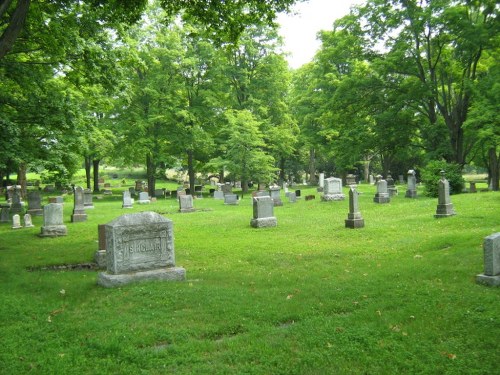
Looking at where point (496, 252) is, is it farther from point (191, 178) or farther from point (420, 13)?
point (191, 178)

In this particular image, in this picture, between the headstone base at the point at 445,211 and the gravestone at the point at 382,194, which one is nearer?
the headstone base at the point at 445,211

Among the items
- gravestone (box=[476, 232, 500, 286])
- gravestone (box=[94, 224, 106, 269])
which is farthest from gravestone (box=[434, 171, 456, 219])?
gravestone (box=[94, 224, 106, 269])

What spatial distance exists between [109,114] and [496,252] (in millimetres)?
34051

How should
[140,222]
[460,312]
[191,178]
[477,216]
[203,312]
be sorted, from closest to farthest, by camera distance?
[460,312], [203,312], [140,222], [477,216], [191,178]

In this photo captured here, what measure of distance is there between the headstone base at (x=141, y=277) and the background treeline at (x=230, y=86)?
487cm

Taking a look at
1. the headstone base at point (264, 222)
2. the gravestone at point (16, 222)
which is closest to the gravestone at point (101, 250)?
the headstone base at point (264, 222)

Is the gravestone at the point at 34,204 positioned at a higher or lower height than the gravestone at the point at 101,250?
higher

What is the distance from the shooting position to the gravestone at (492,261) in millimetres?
7287

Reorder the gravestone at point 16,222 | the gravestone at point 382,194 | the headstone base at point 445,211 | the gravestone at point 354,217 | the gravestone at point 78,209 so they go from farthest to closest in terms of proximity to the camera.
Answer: the gravestone at point 382,194 → the gravestone at point 78,209 → the gravestone at point 16,222 → the headstone base at point 445,211 → the gravestone at point 354,217

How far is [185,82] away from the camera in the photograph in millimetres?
37125

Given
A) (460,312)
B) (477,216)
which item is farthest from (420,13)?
(460,312)

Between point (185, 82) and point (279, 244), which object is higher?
point (185, 82)

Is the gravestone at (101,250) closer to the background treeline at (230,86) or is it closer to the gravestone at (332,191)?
the background treeline at (230,86)

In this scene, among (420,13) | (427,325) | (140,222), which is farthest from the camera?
(420,13)
